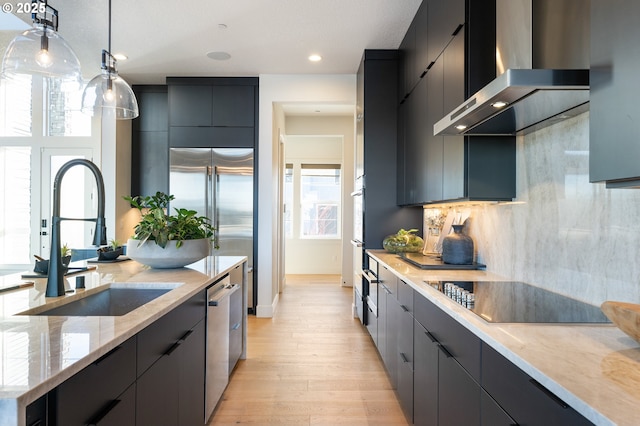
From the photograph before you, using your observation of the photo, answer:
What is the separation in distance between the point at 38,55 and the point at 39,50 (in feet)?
0.08

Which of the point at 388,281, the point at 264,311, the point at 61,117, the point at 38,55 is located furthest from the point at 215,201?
the point at 38,55

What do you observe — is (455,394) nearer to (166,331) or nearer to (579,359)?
(579,359)

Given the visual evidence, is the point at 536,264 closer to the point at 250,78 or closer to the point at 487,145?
Result: the point at 487,145

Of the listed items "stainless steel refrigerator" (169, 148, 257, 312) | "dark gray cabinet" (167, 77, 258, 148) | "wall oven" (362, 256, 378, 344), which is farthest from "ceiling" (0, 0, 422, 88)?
"wall oven" (362, 256, 378, 344)

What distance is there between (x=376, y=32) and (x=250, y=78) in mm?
1798

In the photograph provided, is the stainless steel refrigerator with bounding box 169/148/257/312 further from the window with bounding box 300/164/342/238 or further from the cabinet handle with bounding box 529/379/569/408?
the cabinet handle with bounding box 529/379/569/408

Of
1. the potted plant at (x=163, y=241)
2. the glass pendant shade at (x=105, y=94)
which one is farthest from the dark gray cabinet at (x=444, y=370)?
the glass pendant shade at (x=105, y=94)

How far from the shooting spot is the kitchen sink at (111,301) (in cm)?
148

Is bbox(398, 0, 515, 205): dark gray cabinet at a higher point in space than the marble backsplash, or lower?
higher

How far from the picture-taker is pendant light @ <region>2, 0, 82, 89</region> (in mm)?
1772

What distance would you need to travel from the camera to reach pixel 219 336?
227cm

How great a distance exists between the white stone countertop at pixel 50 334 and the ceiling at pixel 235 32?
237 centimetres

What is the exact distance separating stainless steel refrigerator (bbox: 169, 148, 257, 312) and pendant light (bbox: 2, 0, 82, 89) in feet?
8.76

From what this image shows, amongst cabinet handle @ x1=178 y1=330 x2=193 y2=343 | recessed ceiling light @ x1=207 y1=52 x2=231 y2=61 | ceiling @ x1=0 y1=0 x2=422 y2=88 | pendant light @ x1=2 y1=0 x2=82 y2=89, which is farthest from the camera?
recessed ceiling light @ x1=207 y1=52 x2=231 y2=61
